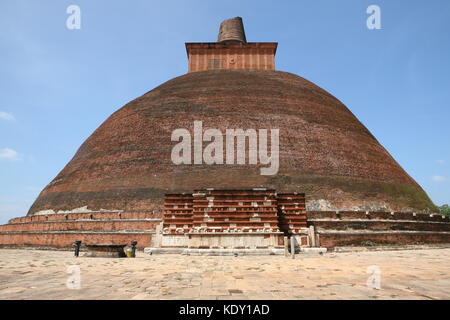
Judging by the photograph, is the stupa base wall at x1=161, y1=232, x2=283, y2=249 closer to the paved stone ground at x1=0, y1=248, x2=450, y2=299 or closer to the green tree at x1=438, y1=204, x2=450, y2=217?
the paved stone ground at x1=0, y1=248, x2=450, y2=299

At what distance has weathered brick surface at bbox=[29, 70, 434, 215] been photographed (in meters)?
13.5

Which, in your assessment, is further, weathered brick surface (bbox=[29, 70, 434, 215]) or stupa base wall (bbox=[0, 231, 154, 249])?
weathered brick surface (bbox=[29, 70, 434, 215])

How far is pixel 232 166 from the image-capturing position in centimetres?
1391

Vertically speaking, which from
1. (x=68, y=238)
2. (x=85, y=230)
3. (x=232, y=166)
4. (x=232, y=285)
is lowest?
(x=68, y=238)

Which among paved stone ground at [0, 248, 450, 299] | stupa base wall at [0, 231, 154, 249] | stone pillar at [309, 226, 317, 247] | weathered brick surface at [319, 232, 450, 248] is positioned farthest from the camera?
stupa base wall at [0, 231, 154, 249]

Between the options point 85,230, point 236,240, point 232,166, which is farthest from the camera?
point 232,166

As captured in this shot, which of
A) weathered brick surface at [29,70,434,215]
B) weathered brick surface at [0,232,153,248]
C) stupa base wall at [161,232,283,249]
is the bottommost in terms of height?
weathered brick surface at [0,232,153,248]

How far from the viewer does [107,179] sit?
14656 mm

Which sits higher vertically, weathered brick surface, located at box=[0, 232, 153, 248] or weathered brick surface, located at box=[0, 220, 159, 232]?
weathered brick surface, located at box=[0, 220, 159, 232]

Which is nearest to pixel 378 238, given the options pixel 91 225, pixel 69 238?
pixel 91 225

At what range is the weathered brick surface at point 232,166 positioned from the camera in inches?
533

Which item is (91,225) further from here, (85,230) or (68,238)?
(68,238)

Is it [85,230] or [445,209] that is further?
[445,209]

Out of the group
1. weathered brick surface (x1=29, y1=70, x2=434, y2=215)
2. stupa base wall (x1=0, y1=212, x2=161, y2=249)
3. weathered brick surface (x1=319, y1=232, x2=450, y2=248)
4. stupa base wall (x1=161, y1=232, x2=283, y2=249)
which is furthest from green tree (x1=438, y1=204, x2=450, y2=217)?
stupa base wall (x1=0, y1=212, x2=161, y2=249)
